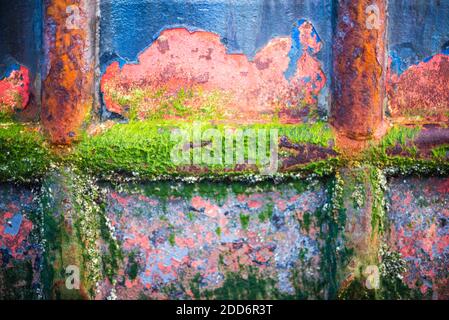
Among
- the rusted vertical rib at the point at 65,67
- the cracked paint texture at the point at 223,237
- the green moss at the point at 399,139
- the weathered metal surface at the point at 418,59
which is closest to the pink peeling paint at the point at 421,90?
the weathered metal surface at the point at 418,59

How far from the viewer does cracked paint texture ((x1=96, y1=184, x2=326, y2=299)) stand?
7.19 feet

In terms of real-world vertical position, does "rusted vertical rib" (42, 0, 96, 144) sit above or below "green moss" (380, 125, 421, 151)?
above

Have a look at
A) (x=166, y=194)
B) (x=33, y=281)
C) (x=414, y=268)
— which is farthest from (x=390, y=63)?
(x=33, y=281)

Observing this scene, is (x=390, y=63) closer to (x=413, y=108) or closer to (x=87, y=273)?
(x=413, y=108)

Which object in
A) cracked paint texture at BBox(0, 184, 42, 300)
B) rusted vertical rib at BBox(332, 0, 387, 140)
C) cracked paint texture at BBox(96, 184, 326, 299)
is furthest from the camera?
cracked paint texture at BBox(0, 184, 42, 300)

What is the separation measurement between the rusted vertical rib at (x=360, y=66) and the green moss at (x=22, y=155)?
129cm

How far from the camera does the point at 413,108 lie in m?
2.23

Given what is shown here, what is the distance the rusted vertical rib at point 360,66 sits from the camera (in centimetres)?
209

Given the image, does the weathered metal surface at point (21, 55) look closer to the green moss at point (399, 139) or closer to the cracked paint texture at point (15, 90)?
the cracked paint texture at point (15, 90)

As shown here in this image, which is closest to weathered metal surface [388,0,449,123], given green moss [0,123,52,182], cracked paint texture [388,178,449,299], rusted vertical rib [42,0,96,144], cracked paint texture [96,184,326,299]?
cracked paint texture [388,178,449,299]

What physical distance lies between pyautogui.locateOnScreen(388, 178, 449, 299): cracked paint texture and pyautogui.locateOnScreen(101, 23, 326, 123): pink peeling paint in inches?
22.5

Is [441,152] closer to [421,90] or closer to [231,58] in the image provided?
[421,90]

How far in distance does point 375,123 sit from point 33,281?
168cm

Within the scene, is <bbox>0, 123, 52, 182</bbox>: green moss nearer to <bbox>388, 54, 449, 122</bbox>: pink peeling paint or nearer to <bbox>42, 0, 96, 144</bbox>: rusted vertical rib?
<bbox>42, 0, 96, 144</bbox>: rusted vertical rib
